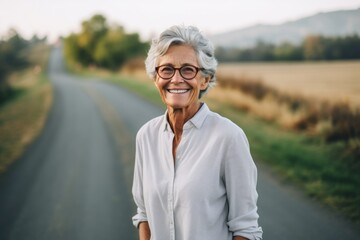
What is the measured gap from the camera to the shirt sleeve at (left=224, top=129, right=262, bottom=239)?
1.41m

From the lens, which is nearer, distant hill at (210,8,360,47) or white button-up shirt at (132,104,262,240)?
white button-up shirt at (132,104,262,240)

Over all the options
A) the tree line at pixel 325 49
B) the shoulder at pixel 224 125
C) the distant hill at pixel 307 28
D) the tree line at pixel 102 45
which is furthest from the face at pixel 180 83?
the tree line at pixel 102 45

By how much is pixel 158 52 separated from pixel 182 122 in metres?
0.41

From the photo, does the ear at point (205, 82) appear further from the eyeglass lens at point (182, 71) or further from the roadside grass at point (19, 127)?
the roadside grass at point (19, 127)

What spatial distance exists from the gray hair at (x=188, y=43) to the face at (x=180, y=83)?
2cm

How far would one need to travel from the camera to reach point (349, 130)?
662cm

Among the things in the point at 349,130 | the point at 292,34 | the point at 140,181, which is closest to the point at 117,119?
the point at 292,34

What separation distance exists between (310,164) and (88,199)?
13.1 feet

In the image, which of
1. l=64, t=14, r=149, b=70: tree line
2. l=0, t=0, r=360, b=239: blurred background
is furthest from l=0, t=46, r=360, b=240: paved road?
l=64, t=14, r=149, b=70: tree line

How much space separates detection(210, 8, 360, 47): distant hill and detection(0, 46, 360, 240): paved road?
124 inches

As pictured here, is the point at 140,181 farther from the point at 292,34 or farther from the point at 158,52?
the point at 292,34

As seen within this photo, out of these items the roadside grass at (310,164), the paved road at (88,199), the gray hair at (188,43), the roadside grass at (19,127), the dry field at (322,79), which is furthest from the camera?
the dry field at (322,79)

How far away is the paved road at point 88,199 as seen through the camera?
3633 mm

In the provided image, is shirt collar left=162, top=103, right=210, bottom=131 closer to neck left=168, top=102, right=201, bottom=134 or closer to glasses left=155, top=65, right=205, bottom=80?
neck left=168, top=102, right=201, bottom=134
